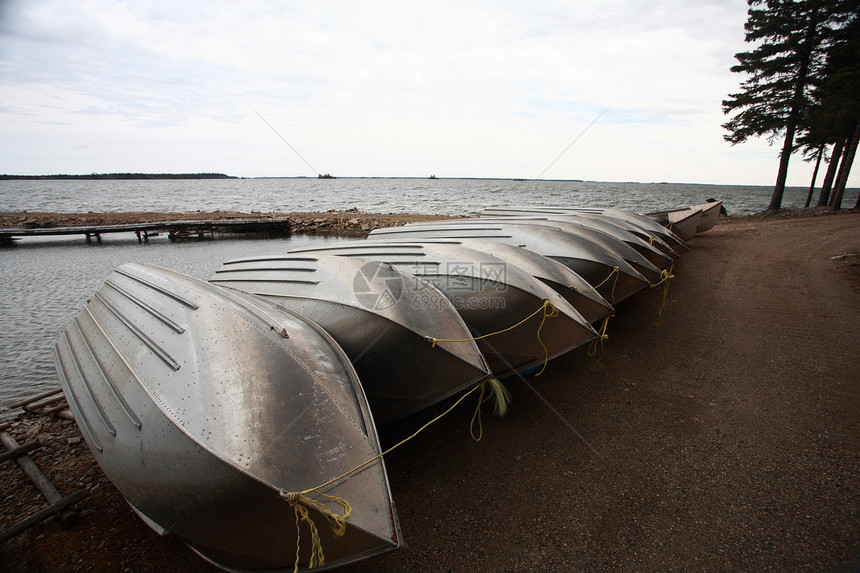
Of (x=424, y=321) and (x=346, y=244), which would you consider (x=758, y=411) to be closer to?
(x=424, y=321)

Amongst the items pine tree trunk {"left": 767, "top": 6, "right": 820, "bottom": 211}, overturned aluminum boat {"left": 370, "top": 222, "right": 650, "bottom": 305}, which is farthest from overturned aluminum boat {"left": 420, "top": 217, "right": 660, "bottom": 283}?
pine tree trunk {"left": 767, "top": 6, "right": 820, "bottom": 211}

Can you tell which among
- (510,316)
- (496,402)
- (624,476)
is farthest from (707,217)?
(624,476)

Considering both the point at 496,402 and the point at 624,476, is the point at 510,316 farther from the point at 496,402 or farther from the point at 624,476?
the point at 624,476

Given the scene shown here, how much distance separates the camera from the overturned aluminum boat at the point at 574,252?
5762mm

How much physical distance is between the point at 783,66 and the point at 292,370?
27.3 meters

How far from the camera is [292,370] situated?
2529mm

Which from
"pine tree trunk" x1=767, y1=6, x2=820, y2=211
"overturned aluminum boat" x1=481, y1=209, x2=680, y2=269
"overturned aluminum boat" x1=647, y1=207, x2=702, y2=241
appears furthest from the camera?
"pine tree trunk" x1=767, y1=6, x2=820, y2=211

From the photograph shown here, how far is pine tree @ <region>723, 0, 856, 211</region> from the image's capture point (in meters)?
18.8

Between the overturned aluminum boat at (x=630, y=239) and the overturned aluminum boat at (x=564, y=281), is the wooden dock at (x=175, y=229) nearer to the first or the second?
the overturned aluminum boat at (x=630, y=239)

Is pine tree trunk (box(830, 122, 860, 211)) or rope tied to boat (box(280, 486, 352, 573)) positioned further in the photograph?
pine tree trunk (box(830, 122, 860, 211))

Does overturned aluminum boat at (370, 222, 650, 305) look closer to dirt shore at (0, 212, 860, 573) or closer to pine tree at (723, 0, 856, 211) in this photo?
dirt shore at (0, 212, 860, 573)

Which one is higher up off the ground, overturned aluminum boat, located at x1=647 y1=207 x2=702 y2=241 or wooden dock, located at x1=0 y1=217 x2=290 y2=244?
overturned aluminum boat, located at x1=647 y1=207 x2=702 y2=241

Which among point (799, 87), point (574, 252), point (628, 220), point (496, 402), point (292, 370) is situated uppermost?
point (799, 87)

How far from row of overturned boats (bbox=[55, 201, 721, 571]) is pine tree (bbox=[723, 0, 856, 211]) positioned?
72.2 feet
